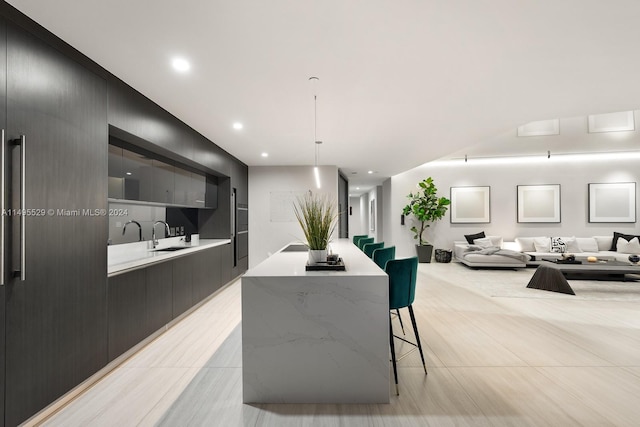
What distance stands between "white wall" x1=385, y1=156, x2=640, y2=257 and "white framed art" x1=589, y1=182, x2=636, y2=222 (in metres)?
0.12

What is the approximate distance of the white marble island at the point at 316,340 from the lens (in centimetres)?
206

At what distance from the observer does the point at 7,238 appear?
1.70m

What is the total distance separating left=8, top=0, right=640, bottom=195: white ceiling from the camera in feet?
5.99

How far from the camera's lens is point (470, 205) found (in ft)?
28.0

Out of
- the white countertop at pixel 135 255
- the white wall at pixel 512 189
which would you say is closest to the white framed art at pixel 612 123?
the white wall at pixel 512 189

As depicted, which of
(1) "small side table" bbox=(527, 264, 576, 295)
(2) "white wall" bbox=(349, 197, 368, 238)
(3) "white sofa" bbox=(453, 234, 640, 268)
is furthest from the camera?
(2) "white wall" bbox=(349, 197, 368, 238)

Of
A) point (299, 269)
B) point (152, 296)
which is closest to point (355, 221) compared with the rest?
point (152, 296)

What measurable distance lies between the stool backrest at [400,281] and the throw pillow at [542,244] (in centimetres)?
687

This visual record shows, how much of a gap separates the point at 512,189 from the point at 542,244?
164cm

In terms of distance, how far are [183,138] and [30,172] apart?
224cm

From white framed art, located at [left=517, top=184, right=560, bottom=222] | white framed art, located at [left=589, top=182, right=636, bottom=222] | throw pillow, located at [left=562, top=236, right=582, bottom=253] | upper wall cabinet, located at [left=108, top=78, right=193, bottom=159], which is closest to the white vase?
upper wall cabinet, located at [left=108, top=78, right=193, bottom=159]

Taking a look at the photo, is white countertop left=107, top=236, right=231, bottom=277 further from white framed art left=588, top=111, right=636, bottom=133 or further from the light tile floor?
white framed art left=588, top=111, right=636, bottom=133

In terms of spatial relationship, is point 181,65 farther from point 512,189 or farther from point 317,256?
point 512,189

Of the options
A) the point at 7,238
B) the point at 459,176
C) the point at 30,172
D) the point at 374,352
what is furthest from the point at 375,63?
the point at 459,176
